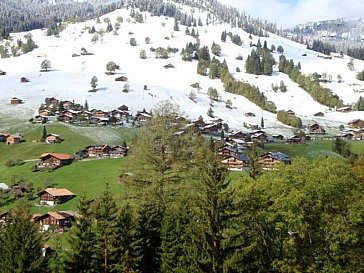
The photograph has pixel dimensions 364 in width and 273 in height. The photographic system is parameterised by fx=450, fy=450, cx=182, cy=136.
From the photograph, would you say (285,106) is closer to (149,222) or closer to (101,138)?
(101,138)

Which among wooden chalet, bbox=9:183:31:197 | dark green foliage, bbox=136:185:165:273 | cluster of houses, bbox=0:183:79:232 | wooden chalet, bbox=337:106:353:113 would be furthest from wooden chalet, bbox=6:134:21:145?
wooden chalet, bbox=337:106:353:113

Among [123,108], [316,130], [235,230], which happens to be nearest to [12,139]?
[123,108]

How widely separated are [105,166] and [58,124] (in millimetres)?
41649

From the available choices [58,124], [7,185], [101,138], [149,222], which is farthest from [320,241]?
[58,124]

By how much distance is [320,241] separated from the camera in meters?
26.4

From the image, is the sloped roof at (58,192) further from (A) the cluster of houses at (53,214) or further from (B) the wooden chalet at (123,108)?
(B) the wooden chalet at (123,108)

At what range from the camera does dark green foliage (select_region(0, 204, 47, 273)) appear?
2645 centimetres

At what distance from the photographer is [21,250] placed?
88.1ft

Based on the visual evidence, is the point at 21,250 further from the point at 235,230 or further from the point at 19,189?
the point at 19,189

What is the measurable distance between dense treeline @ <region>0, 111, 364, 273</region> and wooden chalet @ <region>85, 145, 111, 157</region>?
6680 centimetres

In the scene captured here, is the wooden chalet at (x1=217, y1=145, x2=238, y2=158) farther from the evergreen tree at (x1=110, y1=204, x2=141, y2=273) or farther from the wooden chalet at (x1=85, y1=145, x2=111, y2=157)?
the evergreen tree at (x1=110, y1=204, x2=141, y2=273)

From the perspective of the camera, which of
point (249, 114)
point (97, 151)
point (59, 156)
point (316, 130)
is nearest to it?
point (59, 156)

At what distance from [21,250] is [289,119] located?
5442 inches

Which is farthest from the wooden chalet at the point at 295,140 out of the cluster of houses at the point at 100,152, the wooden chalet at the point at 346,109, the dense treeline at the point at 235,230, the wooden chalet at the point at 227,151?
the dense treeline at the point at 235,230
